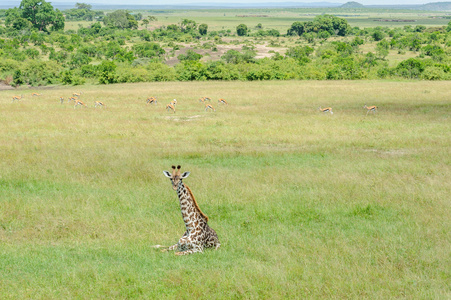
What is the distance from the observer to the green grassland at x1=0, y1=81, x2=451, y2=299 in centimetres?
737

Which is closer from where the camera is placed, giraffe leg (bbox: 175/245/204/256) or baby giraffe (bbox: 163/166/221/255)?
baby giraffe (bbox: 163/166/221/255)

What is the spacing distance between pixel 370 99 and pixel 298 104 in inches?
236

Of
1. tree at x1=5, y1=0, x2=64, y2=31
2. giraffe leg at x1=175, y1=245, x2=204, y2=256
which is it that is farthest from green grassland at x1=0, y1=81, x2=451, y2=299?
tree at x1=5, y1=0, x2=64, y2=31

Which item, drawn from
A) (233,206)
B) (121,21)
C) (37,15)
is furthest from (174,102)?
(121,21)

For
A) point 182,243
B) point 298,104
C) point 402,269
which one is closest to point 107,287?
point 182,243

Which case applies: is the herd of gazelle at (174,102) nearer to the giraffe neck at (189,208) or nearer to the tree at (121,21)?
the giraffe neck at (189,208)

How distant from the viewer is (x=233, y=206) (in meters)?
11.9

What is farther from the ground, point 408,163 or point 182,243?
point 182,243

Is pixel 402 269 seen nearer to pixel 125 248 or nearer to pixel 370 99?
pixel 125 248

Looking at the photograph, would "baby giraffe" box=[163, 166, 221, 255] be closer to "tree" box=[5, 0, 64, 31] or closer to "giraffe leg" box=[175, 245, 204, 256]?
"giraffe leg" box=[175, 245, 204, 256]

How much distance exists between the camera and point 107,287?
7184 millimetres

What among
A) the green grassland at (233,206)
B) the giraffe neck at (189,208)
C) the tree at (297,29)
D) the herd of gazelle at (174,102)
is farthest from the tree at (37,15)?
the giraffe neck at (189,208)

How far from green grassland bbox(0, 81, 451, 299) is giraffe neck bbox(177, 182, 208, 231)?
577mm

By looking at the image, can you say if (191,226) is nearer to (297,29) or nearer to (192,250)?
(192,250)
